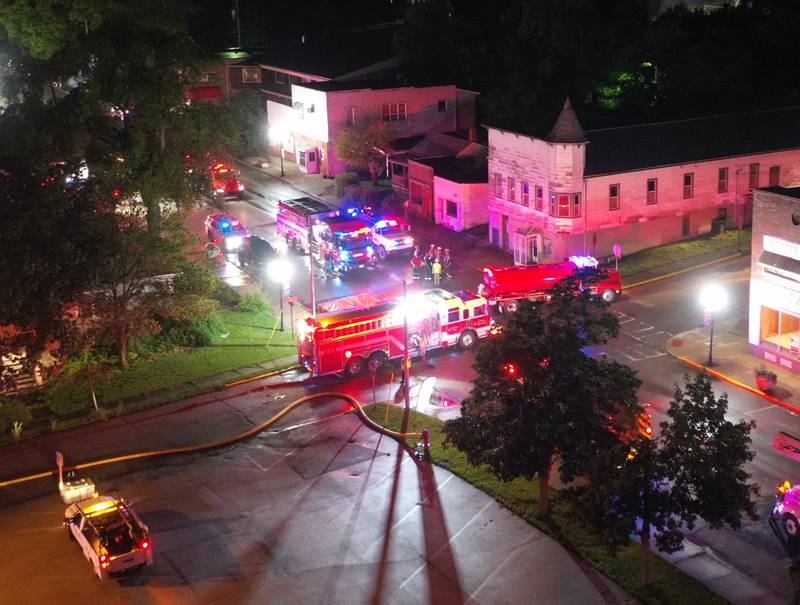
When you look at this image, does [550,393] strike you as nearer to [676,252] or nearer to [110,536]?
[110,536]

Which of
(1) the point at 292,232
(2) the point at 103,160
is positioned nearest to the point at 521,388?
(2) the point at 103,160

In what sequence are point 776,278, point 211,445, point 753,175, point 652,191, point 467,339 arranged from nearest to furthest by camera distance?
point 211,445
point 776,278
point 467,339
point 652,191
point 753,175

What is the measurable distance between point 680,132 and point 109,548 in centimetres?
3948

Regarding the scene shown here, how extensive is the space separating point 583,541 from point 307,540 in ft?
24.5

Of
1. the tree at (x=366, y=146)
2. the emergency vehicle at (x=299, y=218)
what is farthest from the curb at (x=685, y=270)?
the tree at (x=366, y=146)

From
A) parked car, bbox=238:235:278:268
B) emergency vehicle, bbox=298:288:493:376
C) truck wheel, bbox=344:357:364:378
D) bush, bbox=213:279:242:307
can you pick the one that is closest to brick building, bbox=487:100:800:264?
emergency vehicle, bbox=298:288:493:376

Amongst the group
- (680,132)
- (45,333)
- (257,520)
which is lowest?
(257,520)

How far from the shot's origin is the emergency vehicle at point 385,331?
39.6 metres

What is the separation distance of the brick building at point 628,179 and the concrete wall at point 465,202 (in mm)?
2034

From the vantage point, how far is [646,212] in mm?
54312

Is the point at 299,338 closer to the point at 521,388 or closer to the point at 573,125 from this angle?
the point at 521,388

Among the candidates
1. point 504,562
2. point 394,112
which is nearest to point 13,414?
point 504,562

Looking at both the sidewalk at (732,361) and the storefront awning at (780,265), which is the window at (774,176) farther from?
the storefront awning at (780,265)

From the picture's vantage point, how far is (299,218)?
2260 inches
